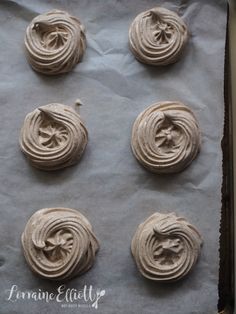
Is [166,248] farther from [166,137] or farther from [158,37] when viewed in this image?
[158,37]

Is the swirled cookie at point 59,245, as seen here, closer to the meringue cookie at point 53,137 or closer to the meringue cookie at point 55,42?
the meringue cookie at point 53,137

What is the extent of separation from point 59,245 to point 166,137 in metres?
0.43

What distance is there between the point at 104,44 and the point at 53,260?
656 mm

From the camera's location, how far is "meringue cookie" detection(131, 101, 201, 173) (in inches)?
62.5

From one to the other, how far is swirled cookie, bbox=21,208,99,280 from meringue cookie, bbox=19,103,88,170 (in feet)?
0.51

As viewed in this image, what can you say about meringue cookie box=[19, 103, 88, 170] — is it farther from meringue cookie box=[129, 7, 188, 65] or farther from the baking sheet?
meringue cookie box=[129, 7, 188, 65]

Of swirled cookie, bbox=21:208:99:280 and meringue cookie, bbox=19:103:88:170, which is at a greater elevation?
meringue cookie, bbox=19:103:88:170

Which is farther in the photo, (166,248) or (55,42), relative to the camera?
(55,42)

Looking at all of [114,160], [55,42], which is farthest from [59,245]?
[55,42]

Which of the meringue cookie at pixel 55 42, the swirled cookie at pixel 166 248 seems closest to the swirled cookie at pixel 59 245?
the swirled cookie at pixel 166 248

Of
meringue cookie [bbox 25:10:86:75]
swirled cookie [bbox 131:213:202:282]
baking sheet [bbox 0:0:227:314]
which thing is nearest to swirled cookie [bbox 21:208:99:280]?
baking sheet [bbox 0:0:227:314]

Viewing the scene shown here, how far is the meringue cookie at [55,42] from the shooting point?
5.41ft

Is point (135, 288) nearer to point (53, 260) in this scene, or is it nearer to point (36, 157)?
point (53, 260)

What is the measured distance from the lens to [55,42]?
1.68 m
